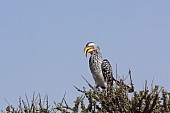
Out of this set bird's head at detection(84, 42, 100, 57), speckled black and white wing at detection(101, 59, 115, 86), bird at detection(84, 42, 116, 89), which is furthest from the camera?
bird's head at detection(84, 42, 100, 57)

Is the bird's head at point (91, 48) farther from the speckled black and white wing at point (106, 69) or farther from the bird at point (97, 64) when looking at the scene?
the speckled black and white wing at point (106, 69)

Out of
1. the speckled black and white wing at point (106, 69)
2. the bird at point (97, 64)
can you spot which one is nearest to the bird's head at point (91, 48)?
the bird at point (97, 64)

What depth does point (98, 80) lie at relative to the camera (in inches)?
596

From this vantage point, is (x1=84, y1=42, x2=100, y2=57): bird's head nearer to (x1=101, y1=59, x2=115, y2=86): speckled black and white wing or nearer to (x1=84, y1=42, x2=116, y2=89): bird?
(x1=84, y1=42, x2=116, y2=89): bird

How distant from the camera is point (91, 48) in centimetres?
1576

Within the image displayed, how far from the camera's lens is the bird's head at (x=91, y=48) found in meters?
15.7

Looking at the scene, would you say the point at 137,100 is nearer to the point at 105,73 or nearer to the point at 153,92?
the point at 153,92

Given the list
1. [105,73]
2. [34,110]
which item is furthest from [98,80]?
[34,110]

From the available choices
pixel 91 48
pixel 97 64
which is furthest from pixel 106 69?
pixel 91 48

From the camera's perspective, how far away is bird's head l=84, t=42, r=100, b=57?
15664 millimetres

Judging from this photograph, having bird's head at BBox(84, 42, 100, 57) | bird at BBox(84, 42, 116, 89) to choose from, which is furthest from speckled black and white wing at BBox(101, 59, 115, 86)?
bird's head at BBox(84, 42, 100, 57)

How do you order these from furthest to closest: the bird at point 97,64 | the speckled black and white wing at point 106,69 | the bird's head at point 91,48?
the bird's head at point 91,48 < the bird at point 97,64 < the speckled black and white wing at point 106,69

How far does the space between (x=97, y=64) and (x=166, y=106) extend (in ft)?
28.5

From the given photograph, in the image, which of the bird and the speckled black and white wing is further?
the bird
